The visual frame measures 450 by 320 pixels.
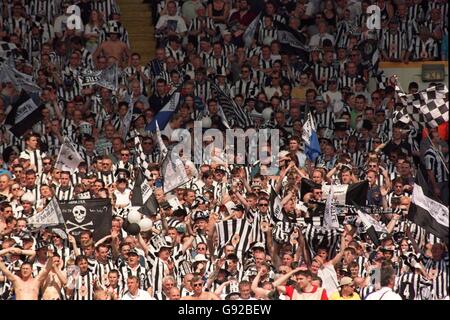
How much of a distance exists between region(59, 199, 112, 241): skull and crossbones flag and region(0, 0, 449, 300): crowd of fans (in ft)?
0.35

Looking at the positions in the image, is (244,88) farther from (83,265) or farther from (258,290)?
(258,290)

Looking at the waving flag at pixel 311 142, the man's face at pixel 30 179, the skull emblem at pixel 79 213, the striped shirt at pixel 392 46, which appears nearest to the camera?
the skull emblem at pixel 79 213

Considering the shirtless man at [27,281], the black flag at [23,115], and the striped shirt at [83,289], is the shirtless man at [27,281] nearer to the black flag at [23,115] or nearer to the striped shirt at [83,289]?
the striped shirt at [83,289]

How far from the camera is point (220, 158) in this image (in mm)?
24453

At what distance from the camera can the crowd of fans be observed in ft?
71.6

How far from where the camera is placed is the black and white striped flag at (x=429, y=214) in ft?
71.3

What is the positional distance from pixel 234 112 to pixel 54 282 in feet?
15.8

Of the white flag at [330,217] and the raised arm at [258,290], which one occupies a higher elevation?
the white flag at [330,217]

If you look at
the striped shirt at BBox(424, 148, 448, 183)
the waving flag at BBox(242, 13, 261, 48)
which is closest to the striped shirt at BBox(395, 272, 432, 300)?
the striped shirt at BBox(424, 148, 448, 183)

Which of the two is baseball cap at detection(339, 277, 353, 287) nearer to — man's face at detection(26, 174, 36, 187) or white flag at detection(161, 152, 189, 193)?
white flag at detection(161, 152, 189, 193)

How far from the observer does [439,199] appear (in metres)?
21.9

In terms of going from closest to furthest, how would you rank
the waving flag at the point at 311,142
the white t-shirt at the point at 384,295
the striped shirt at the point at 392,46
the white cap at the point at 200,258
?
1. the white t-shirt at the point at 384,295
2. the white cap at the point at 200,258
3. the waving flag at the point at 311,142
4. the striped shirt at the point at 392,46

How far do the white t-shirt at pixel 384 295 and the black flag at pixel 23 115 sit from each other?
6.29m

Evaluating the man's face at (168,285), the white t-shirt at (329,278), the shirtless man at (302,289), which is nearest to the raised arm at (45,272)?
the man's face at (168,285)
